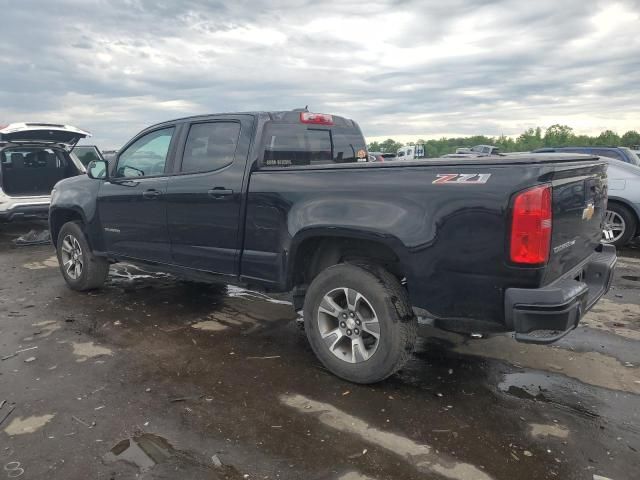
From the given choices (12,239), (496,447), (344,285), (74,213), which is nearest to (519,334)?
(496,447)

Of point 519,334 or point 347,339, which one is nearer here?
point 519,334

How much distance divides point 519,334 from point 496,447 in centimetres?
65

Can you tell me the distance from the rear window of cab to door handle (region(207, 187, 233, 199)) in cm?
39

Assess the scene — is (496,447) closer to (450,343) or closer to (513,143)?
(450,343)

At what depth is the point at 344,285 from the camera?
11.8 feet

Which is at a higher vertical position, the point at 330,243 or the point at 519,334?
the point at 330,243

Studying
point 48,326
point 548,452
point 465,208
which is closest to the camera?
point 548,452

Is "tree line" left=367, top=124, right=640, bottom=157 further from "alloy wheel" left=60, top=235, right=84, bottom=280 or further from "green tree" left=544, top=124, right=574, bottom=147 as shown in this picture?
"alloy wheel" left=60, top=235, right=84, bottom=280

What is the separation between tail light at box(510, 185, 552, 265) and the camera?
9.37 feet

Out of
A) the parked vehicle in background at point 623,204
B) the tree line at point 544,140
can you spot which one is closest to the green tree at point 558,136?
the tree line at point 544,140

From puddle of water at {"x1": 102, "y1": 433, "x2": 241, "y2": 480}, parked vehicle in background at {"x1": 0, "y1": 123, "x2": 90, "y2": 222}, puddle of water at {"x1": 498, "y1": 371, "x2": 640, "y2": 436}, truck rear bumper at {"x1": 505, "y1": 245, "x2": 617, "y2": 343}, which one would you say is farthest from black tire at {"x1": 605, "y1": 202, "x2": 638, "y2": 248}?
parked vehicle in background at {"x1": 0, "y1": 123, "x2": 90, "y2": 222}

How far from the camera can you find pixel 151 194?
4.97 metres

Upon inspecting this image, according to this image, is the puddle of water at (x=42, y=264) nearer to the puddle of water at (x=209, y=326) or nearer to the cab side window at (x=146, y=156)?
the cab side window at (x=146, y=156)

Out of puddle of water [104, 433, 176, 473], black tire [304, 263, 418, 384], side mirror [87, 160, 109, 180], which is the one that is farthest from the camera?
side mirror [87, 160, 109, 180]
